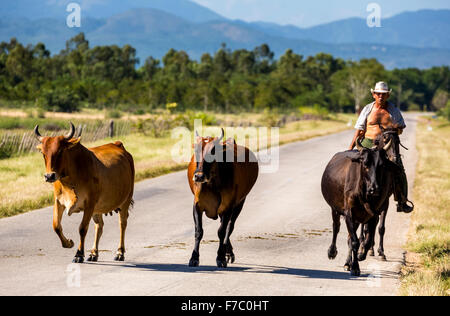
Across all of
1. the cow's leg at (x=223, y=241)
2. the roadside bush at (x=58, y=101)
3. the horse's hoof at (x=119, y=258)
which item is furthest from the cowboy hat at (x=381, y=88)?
the roadside bush at (x=58, y=101)

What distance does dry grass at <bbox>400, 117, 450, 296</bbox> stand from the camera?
7.82 metres

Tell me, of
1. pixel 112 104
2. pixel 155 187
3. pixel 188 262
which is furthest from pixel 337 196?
pixel 112 104

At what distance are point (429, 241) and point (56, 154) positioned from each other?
645 centimetres

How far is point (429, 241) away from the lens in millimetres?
11312

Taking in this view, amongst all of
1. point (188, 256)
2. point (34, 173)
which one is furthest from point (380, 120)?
point (34, 173)

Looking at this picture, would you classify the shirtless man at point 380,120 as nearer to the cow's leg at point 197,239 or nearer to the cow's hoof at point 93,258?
the cow's leg at point 197,239

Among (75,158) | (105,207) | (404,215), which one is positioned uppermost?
(75,158)

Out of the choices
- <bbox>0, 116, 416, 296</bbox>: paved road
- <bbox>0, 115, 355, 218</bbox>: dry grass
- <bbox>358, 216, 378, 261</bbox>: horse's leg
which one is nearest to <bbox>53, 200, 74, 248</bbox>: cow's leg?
<bbox>0, 116, 416, 296</bbox>: paved road

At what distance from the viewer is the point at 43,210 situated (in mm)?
14180

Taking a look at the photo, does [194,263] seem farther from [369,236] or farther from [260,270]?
[369,236]

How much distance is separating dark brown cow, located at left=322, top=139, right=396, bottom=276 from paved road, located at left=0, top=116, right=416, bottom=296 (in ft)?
2.02

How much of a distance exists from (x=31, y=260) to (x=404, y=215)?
8807 mm
